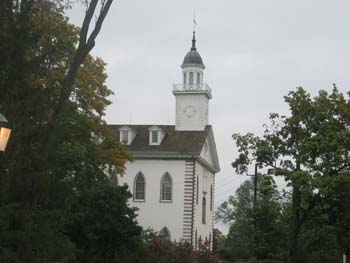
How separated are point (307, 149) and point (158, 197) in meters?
28.7

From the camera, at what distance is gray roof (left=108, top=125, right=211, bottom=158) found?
171 feet

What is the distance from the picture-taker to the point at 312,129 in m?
25.8

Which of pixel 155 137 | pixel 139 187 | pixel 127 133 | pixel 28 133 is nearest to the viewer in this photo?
pixel 28 133

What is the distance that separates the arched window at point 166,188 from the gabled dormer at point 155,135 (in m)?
2.85

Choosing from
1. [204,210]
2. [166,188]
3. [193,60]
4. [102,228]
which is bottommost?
[102,228]

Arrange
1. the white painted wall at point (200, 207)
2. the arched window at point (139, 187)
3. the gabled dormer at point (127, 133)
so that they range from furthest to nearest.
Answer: the gabled dormer at point (127, 133) → the white painted wall at point (200, 207) → the arched window at point (139, 187)

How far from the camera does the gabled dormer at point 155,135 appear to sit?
5372cm

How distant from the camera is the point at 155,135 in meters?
54.0

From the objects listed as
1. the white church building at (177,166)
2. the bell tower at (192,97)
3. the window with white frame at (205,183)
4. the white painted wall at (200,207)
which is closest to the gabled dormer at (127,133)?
the white church building at (177,166)

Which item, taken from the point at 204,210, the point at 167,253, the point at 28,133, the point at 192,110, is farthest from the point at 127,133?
the point at 28,133

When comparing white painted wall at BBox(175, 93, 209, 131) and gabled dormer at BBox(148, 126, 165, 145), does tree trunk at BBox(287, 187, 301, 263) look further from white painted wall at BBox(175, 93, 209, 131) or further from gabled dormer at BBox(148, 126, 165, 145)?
white painted wall at BBox(175, 93, 209, 131)

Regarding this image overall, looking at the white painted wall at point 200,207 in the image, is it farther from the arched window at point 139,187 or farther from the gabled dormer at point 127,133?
the gabled dormer at point 127,133

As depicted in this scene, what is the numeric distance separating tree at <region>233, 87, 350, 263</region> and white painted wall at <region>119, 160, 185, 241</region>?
2465 cm

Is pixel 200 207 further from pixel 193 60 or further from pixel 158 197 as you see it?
pixel 193 60
